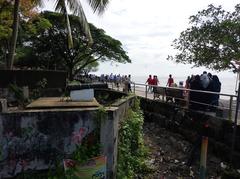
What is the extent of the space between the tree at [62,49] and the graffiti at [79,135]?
119 ft

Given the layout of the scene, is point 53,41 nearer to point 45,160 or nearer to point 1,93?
point 1,93

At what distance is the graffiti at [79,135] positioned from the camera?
20.9ft

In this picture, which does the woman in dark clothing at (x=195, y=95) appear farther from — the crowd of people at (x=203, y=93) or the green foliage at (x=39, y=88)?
the green foliage at (x=39, y=88)

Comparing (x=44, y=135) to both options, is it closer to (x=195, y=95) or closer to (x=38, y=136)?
(x=38, y=136)

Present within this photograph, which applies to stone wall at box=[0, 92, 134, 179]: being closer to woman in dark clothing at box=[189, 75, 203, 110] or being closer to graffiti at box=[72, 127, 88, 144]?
graffiti at box=[72, 127, 88, 144]

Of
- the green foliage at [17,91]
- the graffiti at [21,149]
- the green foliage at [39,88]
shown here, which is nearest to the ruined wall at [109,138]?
the graffiti at [21,149]

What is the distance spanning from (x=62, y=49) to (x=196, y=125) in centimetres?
3602

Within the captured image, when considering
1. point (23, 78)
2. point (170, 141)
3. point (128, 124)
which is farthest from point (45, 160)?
point (170, 141)

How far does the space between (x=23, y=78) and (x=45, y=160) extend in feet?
17.5

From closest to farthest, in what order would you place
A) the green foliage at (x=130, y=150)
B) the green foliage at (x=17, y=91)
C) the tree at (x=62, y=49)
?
1. the green foliage at (x=130, y=150)
2. the green foliage at (x=17, y=91)
3. the tree at (x=62, y=49)

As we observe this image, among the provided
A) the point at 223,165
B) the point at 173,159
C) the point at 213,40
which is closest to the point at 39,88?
the point at 173,159

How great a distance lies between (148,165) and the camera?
918cm

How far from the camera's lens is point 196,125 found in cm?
A: 1166

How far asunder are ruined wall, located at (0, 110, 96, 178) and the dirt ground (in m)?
2.99
